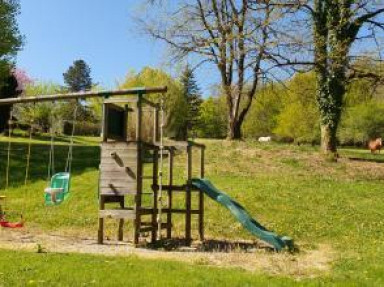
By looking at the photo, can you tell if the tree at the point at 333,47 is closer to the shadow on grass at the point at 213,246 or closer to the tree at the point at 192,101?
the shadow on grass at the point at 213,246

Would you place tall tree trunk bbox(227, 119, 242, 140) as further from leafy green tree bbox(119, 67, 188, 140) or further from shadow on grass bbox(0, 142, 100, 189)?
leafy green tree bbox(119, 67, 188, 140)

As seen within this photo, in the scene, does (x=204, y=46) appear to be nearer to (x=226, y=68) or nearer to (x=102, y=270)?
(x=226, y=68)

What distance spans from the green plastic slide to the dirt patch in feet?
0.93

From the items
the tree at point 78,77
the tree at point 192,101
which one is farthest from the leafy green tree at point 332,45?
the tree at point 78,77

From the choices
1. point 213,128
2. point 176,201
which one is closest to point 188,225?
point 176,201

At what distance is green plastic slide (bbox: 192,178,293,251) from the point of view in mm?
12173

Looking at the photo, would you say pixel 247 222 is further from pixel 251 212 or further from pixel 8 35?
pixel 8 35

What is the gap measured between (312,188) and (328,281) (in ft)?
37.5

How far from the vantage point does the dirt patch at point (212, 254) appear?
10.1 meters

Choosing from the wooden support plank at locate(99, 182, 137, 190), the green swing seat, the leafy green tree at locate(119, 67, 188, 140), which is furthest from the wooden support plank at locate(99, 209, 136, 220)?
the leafy green tree at locate(119, 67, 188, 140)

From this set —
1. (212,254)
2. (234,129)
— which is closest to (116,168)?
(212,254)

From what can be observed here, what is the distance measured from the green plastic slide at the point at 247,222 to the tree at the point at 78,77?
11464cm

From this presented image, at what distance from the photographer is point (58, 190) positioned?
1331 centimetres

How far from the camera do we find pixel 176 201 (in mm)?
18156
